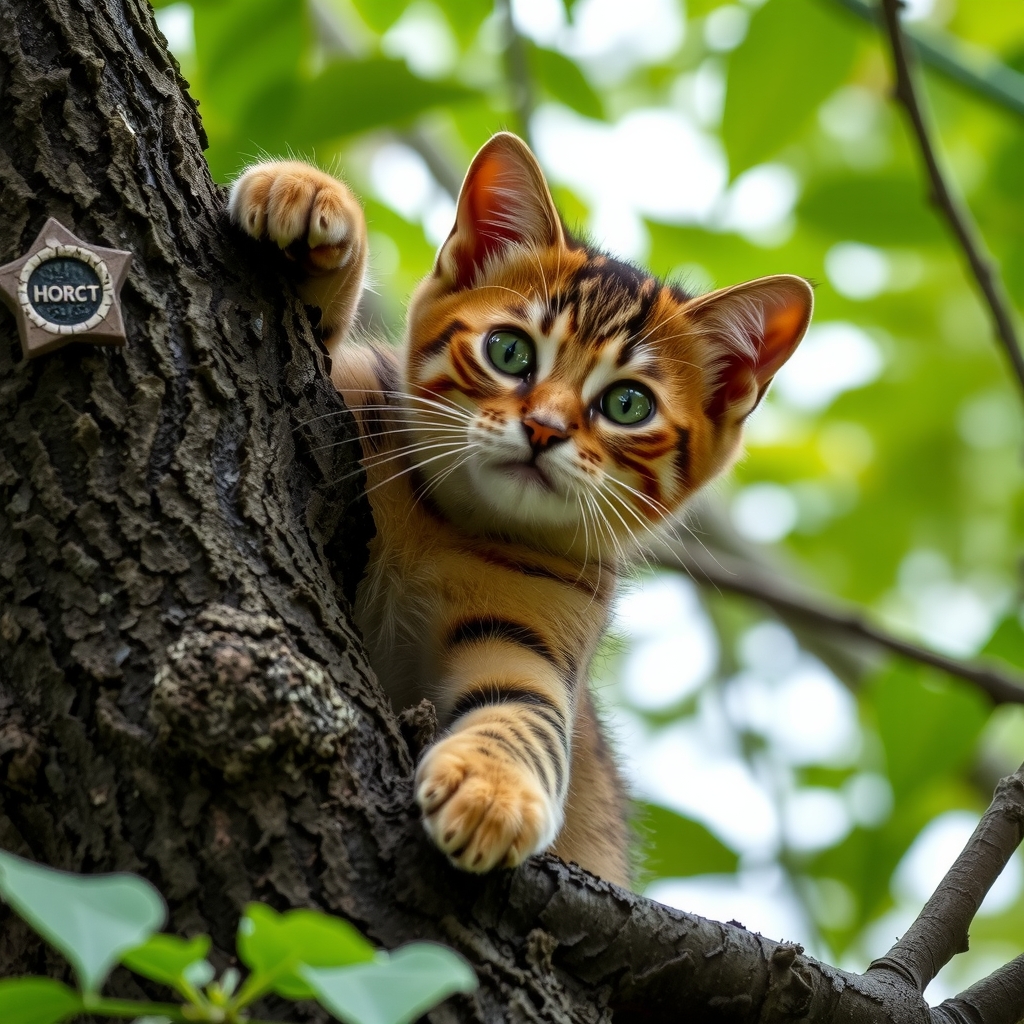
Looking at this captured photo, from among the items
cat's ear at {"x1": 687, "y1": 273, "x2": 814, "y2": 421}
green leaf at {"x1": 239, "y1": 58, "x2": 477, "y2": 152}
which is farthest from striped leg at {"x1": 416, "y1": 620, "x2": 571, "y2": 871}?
green leaf at {"x1": 239, "y1": 58, "x2": 477, "y2": 152}

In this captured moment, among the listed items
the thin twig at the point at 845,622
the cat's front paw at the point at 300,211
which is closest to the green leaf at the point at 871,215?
the thin twig at the point at 845,622

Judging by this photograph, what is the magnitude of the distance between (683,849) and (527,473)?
5.19 ft

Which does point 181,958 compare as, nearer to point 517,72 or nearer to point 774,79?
point 774,79

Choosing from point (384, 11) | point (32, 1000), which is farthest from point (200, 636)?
point (384, 11)

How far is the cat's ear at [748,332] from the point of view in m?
3.78

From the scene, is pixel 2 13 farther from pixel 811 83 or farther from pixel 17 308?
pixel 811 83

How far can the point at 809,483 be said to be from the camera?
22.0ft

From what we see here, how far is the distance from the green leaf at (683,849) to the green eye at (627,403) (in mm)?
1373

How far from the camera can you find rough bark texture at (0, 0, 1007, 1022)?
1.96 metres

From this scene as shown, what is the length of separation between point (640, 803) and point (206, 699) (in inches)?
105

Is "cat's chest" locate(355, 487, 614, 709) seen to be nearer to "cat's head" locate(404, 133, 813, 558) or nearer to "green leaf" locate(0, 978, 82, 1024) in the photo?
"cat's head" locate(404, 133, 813, 558)

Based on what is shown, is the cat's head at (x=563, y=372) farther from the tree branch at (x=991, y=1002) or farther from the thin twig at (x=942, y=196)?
the tree branch at (x=991, y=1002)

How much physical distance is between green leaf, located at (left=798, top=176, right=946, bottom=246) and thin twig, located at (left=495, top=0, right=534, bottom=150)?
1.01 metres

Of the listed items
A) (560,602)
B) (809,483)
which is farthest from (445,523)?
(809,483)
